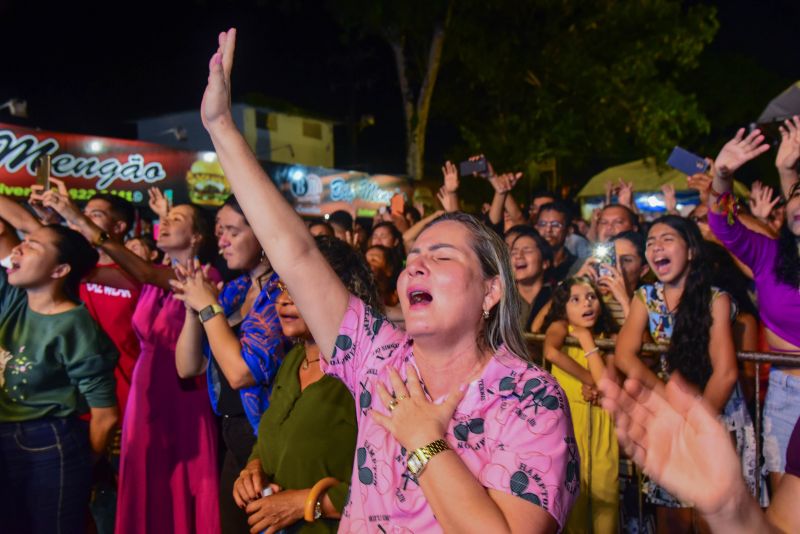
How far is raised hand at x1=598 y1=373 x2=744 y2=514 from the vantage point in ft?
5.05

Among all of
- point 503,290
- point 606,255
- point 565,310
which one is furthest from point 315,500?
point 606,255

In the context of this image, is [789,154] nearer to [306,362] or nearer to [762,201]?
[762,201]

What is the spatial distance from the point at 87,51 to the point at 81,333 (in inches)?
1047

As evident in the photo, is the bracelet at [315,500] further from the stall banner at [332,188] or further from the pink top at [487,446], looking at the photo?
the stall banner at [332,188]

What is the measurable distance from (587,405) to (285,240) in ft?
9.44

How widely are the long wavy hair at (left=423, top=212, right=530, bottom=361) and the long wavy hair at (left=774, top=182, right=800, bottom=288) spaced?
8.78 ft

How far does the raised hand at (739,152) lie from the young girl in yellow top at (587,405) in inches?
43.4

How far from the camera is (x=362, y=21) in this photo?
19188 mm

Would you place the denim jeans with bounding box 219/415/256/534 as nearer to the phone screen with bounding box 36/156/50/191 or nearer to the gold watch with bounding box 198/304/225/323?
the gold watch with bounding box 198/304/225/323

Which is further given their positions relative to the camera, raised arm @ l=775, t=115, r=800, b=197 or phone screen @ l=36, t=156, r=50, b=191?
phone screen @ l=36, t=156, r=50, b=191

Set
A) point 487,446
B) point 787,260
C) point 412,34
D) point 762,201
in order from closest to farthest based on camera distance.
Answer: point 487,446, point 787,260, point 762,201, point 412,34

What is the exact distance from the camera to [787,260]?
425 centimetres

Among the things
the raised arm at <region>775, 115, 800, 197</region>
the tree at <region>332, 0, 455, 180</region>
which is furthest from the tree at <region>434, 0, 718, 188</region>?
the raised arm at <region>775, 115, 800, 197</region>

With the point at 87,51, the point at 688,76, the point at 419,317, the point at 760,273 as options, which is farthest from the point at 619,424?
the point at 688,76
